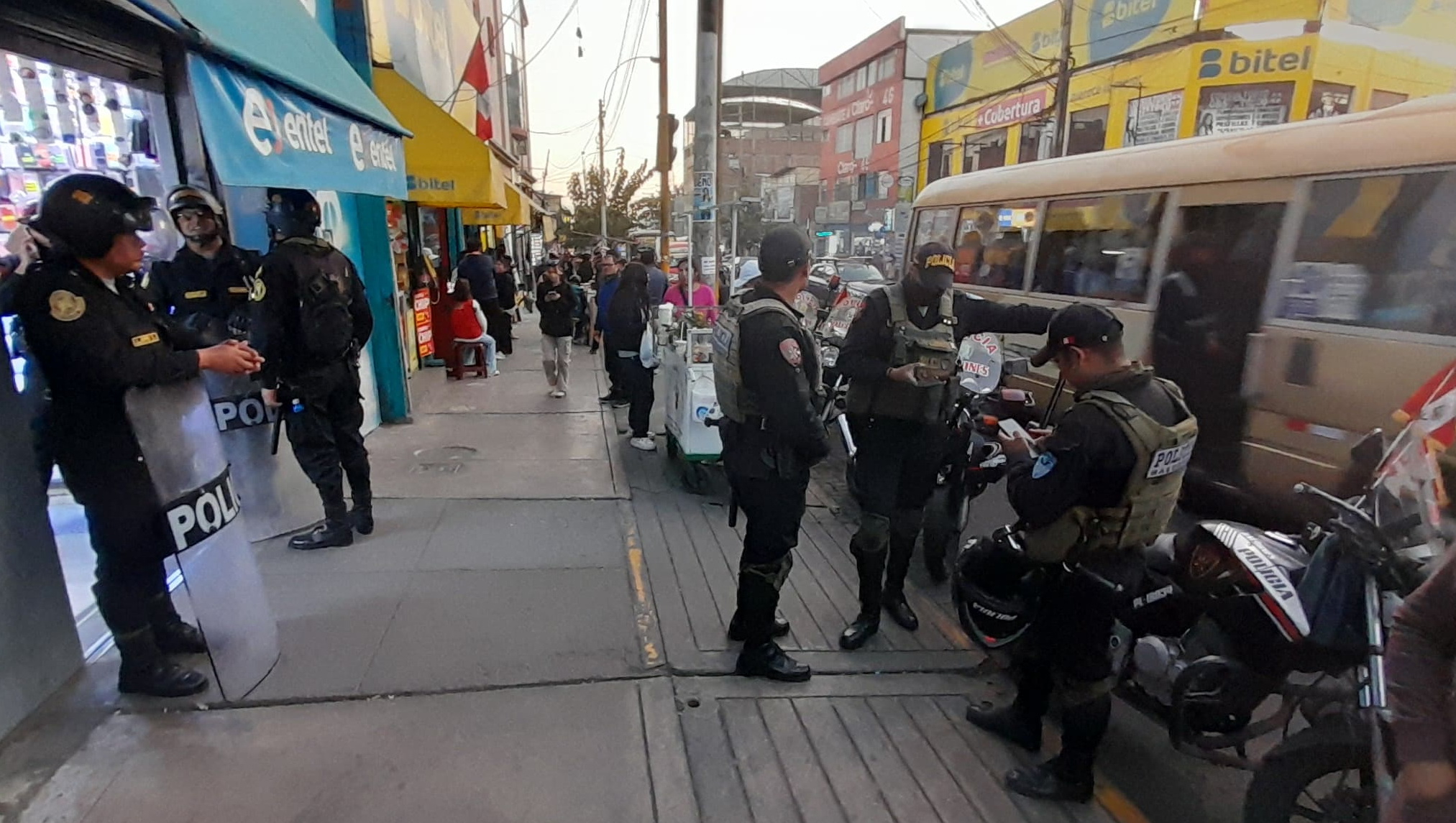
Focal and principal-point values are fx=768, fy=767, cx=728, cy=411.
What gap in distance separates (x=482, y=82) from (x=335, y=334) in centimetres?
950

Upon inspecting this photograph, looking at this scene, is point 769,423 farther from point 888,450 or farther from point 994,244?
point 994,244

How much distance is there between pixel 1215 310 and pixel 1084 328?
3727 millimetres

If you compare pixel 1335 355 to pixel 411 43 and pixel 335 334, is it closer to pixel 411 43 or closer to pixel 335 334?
pixel 335 334

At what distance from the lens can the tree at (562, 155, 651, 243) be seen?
144 feet

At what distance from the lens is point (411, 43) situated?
9.15 meters

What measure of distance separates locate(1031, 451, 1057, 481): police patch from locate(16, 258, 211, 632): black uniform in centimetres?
314

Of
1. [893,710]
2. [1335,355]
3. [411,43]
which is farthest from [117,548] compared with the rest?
[411,43]

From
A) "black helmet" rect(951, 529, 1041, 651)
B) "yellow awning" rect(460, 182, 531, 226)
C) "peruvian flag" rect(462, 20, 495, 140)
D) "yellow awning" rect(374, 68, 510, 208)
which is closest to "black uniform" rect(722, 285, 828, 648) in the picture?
"black helmet" rect(951, 529, 1041, 651)

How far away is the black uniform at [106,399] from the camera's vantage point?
105 inches

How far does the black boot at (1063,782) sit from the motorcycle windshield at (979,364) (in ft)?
6.37

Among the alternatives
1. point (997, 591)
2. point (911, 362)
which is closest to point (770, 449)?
point (911, 362)

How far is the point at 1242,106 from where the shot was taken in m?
17.5

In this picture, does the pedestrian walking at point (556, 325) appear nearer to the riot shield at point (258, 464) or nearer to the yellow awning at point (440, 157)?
the yellow awning at point (440, 157)

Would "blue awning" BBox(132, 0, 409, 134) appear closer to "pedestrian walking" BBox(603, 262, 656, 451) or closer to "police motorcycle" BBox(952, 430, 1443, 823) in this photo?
"pedestrian walking" BBox(603, 262, 656, 451)
